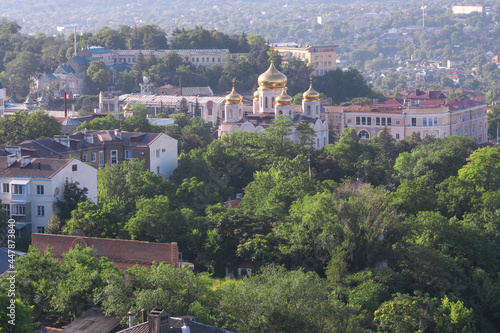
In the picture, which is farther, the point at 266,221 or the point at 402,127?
the point at 402,127

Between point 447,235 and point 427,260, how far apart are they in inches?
118

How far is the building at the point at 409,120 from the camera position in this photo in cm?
7956

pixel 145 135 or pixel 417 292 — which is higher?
pixel 145 135

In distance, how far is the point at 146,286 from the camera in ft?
93.8

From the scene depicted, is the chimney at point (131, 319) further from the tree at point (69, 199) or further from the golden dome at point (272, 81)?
the golden dome at point (272, 81)

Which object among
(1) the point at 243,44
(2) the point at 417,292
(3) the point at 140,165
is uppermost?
(1) the point at 243,44

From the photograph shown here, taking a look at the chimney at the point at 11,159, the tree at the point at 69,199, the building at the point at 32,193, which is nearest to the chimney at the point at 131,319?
the tree at the point at 69,199

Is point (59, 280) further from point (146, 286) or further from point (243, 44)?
point (243, 44)

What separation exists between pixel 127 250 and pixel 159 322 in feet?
31.9

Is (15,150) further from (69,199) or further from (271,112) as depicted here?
(271,112)

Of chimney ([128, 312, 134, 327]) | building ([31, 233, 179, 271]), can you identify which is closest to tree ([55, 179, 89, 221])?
building ([31, 233, 179, 271])

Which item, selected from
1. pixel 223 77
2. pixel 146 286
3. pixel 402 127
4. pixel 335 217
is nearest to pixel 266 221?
pixel 335 217

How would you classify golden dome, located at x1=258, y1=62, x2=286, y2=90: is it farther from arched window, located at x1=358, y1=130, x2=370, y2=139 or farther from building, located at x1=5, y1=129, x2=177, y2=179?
arched window, located at x1=358, y1=130, x2=370, y2=139

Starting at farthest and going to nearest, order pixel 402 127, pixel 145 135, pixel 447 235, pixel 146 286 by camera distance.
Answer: pixel 402 127
pixel 145 135
pixel 447 235
pixel 146 286
